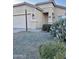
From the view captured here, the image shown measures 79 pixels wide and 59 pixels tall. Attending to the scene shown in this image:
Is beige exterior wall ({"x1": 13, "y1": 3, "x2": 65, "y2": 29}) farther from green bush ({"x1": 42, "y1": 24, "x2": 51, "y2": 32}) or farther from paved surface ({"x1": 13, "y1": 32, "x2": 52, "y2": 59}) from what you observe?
paved surface ({"x1": 13, "y1": 32, "x2": 52, "y2": 59})

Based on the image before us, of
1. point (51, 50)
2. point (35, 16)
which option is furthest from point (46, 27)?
point (51, 50)

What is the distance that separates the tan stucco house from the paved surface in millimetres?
189

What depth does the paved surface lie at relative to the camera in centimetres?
358

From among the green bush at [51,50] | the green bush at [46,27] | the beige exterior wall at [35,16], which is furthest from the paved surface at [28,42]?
the green bush at [51,50]

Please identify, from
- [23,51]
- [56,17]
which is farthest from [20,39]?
[56,17]

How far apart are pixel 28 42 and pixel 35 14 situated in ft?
2.63

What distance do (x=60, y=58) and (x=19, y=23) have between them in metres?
2.89

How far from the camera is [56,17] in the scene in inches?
170

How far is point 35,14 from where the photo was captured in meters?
4.54

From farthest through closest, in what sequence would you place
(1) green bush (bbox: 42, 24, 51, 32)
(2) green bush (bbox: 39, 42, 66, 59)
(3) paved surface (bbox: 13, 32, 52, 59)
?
(1) green bush (bbox: 42, 24, 51, 32) → (3) paved surface (bbox: 13, 32, 52, 59) → (2) green bush (bbox: 39, 42, 66, 59)

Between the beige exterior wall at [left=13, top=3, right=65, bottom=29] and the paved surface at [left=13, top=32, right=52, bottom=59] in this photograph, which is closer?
the paved surface at [left=13, top=32, right=52, bottom=59]

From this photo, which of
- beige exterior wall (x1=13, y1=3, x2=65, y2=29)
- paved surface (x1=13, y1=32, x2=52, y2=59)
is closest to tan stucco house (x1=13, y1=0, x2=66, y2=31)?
beige exterior wall (x1=13, y1=3, x2=65, y2=29)
